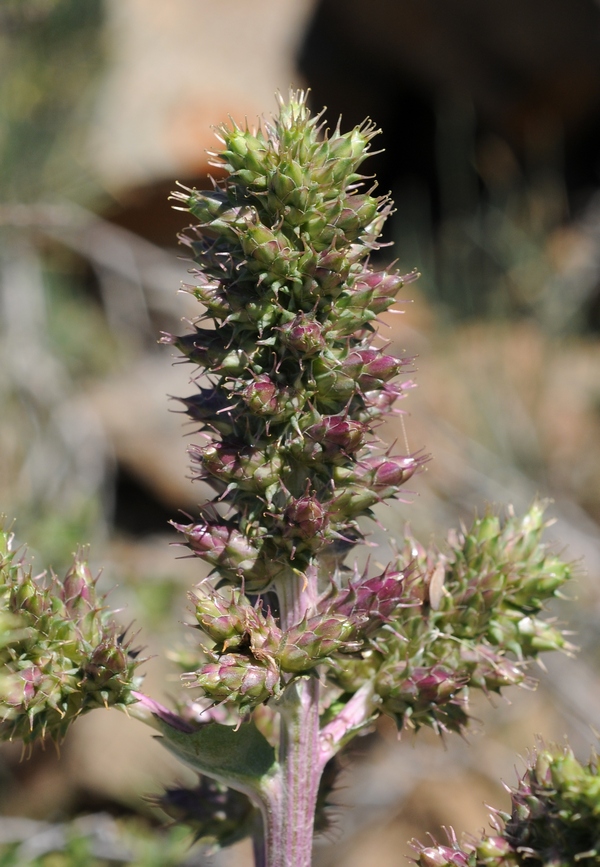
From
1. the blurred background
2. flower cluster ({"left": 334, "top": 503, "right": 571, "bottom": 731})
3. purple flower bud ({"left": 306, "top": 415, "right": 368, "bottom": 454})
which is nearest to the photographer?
purple flower bud ({"left": 306, "top": 415, "right": 368, "bottom": 454})

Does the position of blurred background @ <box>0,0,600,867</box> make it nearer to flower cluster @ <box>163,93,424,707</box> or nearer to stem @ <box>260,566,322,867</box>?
stem @ <box>260,566,322,867</box>

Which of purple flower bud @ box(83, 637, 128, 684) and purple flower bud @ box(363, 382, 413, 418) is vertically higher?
purple flower bud @ box(363, 382, 413, 418)

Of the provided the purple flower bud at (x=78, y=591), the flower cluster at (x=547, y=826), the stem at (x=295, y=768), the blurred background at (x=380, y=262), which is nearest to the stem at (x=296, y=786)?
the stem at (x=295, y=768)

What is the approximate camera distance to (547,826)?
4.87 feet

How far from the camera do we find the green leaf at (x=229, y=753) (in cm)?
164

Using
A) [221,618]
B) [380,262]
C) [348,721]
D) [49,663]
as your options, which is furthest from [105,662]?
[380,262]

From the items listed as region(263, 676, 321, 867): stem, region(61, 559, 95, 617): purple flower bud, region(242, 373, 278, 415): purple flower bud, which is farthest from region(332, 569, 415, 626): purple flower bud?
region(61, 559, 95, 617): purple flower bud

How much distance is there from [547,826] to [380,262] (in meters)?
8.14

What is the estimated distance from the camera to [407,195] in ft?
31.9

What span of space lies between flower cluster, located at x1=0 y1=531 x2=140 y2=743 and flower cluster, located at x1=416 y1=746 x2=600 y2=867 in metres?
0.65

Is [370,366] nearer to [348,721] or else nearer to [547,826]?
[348,721]

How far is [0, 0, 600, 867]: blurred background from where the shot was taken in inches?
239

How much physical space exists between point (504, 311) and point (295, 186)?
7412 mm

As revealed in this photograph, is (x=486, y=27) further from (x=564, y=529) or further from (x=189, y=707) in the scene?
(x=189, y=707)
